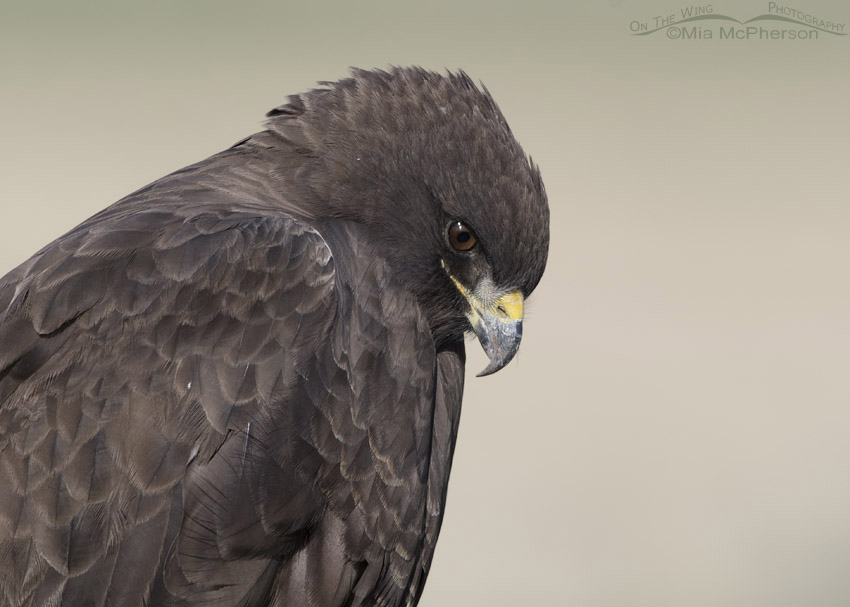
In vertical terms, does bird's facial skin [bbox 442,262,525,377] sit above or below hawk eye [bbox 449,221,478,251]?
below

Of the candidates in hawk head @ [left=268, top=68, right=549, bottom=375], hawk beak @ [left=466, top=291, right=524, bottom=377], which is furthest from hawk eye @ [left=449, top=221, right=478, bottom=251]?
hawk beak @ [left=466, top=291, right=524, bottom=377]

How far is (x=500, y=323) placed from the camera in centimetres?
423

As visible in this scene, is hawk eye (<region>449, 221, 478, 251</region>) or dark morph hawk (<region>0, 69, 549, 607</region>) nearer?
dark morph hawk (<region>0, 69, 549, 607</region>)

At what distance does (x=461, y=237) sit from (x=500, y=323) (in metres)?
0.31

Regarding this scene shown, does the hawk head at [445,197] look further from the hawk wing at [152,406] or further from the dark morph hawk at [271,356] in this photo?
the hawk wing at [152,406]

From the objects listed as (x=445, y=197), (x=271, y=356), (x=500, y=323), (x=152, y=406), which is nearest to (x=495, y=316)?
(x=500, y=323)

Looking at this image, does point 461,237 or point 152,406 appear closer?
point 152,406

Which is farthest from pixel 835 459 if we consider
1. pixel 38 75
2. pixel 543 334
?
pixel 38 75

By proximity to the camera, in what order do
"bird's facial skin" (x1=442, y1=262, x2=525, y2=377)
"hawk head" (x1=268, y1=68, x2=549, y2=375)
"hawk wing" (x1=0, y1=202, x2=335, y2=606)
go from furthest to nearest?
"bird's facial skin" (x1=442, y1=262, x2=525, y2=377) < "hawk head" (x1=268, y1=68, x2=549, y2=375) < "hawk wing" (x1=0, y1=202, x2=335, y2=606)

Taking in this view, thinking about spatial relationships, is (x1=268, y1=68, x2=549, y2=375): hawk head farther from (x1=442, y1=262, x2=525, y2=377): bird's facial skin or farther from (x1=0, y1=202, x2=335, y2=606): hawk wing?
(x1=0, y1=202, x2=335, y2=606): hawk wing

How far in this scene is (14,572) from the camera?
11.5 feet

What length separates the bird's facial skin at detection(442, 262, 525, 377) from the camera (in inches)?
166

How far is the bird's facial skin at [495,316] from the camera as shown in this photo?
4219mm

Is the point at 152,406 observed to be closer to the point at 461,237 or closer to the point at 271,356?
the point at 271,356
